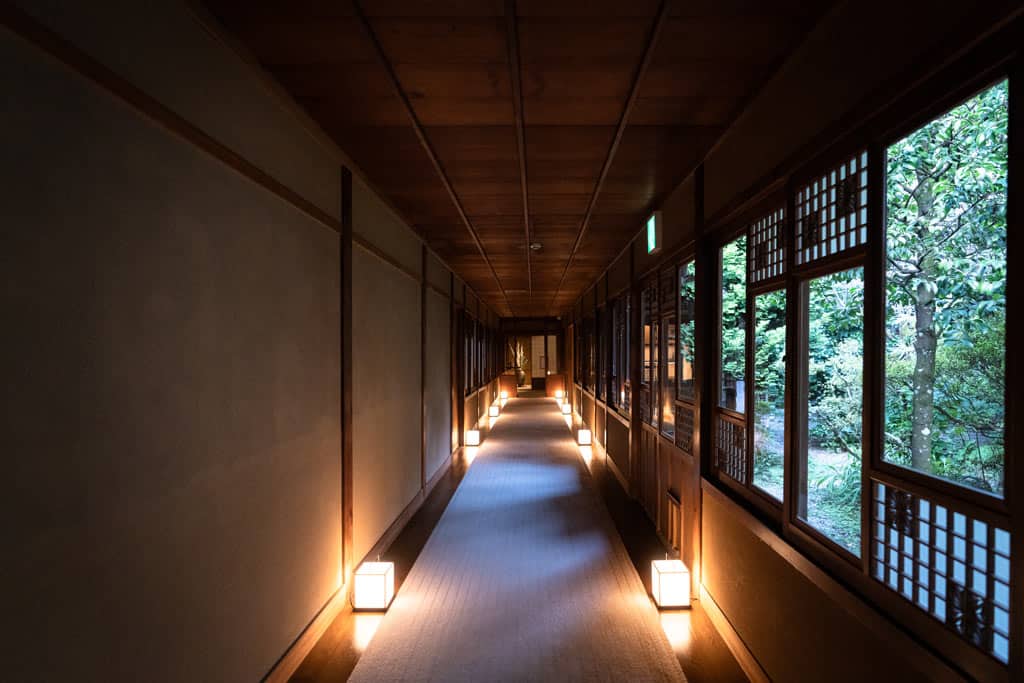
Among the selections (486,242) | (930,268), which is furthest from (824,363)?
(486,242)

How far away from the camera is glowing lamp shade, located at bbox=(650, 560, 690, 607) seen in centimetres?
369

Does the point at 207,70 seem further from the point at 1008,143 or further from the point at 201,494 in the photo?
the point at 1008,143

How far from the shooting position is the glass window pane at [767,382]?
3.04 meters

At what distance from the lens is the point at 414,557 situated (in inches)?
185

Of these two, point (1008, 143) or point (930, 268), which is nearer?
point (1008, 143)

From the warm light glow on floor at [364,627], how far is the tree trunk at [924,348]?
286cm

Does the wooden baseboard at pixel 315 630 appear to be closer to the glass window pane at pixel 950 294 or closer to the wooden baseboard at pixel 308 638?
the wooden baseboard at pixel 308 638

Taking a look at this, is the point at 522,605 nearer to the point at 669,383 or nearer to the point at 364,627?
the point at 364,627

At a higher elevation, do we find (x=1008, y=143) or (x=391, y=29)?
(x=391, y=29)

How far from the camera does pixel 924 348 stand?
6.09ft

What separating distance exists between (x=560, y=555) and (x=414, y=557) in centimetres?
120

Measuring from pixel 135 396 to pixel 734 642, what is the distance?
308 cm

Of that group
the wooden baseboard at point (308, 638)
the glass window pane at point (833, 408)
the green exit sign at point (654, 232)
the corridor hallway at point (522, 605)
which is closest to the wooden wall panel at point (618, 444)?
the corridor hallway at point (522, 605)

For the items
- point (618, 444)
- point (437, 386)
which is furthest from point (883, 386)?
point (437, 386)
